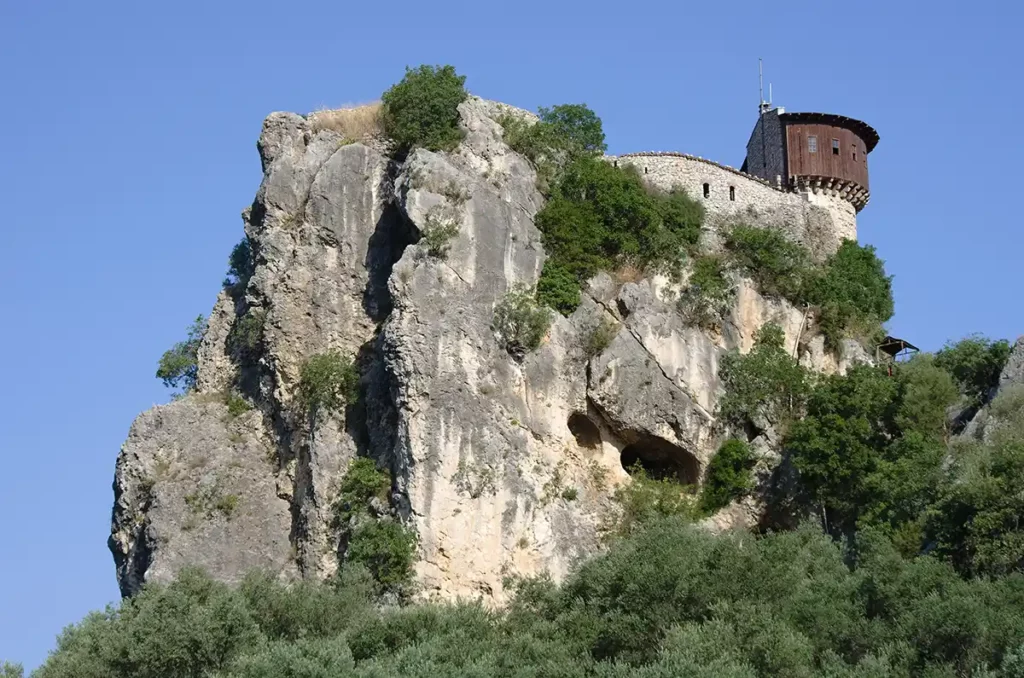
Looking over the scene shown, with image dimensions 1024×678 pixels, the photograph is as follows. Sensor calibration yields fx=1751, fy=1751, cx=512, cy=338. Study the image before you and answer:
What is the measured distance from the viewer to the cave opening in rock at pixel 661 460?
146 ft

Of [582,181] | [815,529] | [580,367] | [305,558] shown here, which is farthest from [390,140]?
[815,529]

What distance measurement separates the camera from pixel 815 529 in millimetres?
42625

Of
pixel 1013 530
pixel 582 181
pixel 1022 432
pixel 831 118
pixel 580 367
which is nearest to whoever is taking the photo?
pixel 1013 530

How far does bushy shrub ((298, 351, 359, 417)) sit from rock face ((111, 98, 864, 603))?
0.36 metres

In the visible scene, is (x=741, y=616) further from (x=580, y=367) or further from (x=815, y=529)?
(x=580, y=367)

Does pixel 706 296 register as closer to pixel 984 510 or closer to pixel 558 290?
pixel 558 290

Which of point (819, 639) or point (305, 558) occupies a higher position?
point (305, 558)

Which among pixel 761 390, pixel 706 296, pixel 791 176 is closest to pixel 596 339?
pixel 706 296

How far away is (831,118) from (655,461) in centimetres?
1464

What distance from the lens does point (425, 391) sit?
4134cm

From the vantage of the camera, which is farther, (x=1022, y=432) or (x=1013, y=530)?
(x=1022, y=432)

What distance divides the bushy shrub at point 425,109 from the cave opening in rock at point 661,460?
9446mm

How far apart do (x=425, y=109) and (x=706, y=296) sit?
906 centimetres

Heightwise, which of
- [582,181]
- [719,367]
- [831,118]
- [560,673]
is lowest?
[560,673]
